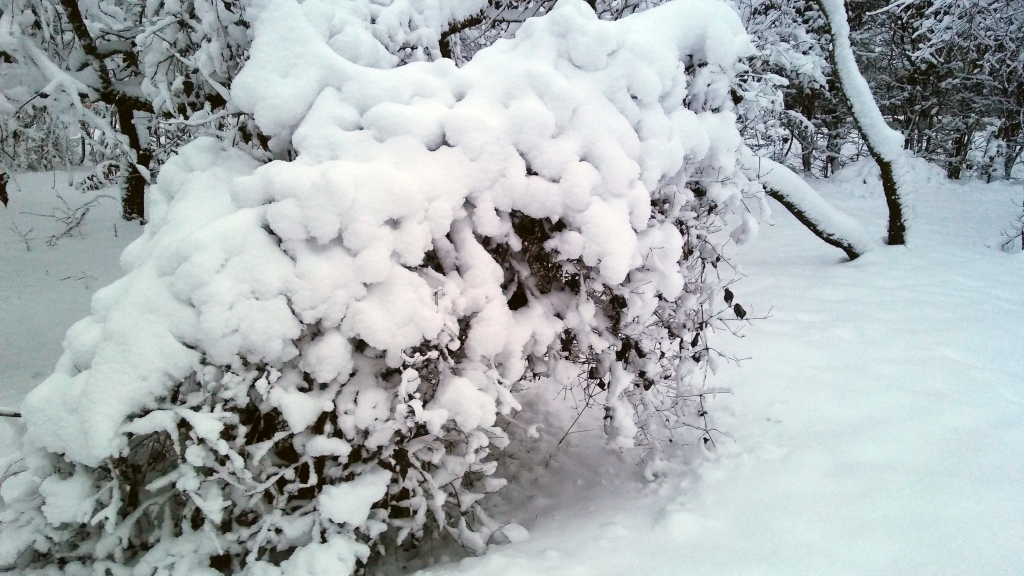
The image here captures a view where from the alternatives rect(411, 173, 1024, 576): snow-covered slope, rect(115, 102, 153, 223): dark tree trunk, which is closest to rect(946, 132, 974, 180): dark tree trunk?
rect(411, 173, 1024, 576): snow-covered slope

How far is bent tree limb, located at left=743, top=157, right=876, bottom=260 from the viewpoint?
592cm

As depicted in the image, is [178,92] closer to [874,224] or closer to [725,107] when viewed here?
[725,107]

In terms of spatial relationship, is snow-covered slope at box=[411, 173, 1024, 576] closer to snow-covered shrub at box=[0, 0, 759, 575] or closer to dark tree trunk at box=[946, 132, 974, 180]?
snow-covered shrub at box=[0, 0, 759, 575]

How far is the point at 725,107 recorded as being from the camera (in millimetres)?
3043

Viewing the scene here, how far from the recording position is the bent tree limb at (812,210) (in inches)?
233

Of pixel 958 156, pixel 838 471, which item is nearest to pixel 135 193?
pixel 838 471

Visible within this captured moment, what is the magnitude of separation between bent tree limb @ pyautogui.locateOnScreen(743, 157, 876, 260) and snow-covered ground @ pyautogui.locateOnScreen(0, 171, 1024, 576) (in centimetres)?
30

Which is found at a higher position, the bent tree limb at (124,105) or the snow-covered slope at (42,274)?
the bent tree limb at (124,105)

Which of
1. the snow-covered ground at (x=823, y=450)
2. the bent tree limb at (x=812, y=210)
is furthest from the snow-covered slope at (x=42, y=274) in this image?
the bent tree limb at (x=812, y=210)

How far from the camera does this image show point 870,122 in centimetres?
652

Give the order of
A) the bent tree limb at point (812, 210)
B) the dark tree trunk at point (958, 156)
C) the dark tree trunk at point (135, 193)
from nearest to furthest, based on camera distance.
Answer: the bent tree limb at point (812, 210) → the dark tree trunk at point (135, 193) → the dark tree trunk at point (958, 156)

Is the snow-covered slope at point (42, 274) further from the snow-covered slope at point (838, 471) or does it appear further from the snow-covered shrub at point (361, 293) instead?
the snow-covered slope at point (838, 471)

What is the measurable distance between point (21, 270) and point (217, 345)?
616 cm

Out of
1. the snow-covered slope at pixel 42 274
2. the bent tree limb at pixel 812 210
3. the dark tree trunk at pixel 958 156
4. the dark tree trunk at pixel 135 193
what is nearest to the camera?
the snow-covered slope at pixel 42 274
